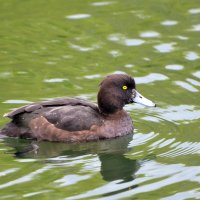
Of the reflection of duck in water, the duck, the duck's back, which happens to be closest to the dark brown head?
the duck

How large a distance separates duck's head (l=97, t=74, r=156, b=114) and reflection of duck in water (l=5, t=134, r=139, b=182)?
50 cm

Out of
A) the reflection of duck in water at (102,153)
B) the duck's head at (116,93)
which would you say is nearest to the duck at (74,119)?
the duck's head at (116,93)

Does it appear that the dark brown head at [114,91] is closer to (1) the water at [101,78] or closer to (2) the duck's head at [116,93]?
(2) the duck's head at [116,93]

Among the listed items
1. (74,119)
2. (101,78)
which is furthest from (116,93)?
(101,78)

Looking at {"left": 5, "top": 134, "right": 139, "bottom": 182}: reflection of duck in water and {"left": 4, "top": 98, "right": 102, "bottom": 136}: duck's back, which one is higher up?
{"left": 4, "top": 98, "right": 102, "bottom": 136}: duck's back

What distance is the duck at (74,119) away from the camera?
12250mm

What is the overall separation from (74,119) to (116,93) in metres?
0.78

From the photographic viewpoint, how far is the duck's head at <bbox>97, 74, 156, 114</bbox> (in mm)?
12570

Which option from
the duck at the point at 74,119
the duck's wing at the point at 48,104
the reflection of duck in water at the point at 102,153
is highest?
the duck's wing at the point at 48,104

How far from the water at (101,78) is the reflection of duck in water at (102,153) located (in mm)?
14

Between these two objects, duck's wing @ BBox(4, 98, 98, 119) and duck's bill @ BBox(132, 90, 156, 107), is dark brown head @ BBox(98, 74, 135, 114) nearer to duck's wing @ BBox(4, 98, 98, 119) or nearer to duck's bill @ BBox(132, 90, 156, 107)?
duck's bill @ BBox(132, 90, 156, 107)

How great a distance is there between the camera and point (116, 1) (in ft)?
59.0

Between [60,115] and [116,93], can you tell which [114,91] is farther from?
[60,115]

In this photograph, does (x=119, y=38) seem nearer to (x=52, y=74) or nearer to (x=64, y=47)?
(x=64, y=47)
